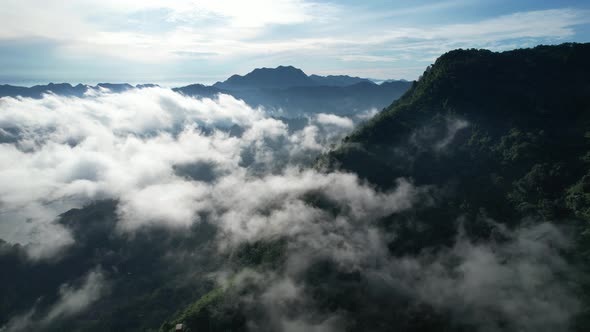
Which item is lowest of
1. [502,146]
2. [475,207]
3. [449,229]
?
[449,229]

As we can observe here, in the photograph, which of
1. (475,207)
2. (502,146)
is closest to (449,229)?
(475,207)

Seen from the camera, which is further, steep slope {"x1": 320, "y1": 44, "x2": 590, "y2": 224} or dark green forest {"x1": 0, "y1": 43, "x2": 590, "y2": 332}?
steep slope {"x1": 320, "y1": 44, "x2": 590, "y2": 224}

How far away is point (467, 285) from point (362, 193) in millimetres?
60053

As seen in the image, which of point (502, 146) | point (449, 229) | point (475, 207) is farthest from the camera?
point (502, 146)

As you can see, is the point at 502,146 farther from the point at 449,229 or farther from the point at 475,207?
the point at 449,229

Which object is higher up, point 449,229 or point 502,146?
point 502,146

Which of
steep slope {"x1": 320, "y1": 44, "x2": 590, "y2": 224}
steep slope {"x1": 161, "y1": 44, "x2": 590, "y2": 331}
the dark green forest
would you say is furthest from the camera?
steep slope {"x1": 320, "y1": 44, "x2": 590, "y2": 224}

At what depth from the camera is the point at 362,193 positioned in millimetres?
166125

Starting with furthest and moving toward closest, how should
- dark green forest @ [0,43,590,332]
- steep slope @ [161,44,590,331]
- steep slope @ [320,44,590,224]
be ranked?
steep slope @ [320,44,590,224]
dark green forest @ [0,43,590,332]
steep slope @ [161,44,590,331]

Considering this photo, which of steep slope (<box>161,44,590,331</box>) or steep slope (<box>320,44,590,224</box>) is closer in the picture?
steep slope (<box>161,44,590,331</box>)

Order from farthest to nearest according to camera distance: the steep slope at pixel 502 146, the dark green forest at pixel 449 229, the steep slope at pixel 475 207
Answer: the steep slope at pixel 502 146, the dark green forest at pixel 449 229, the steep slope at pixel 475 207

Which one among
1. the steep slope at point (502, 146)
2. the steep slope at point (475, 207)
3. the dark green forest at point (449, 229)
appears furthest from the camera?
the steep slope at point (502, 146)

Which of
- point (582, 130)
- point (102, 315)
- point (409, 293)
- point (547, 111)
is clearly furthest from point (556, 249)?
point (102, 315)

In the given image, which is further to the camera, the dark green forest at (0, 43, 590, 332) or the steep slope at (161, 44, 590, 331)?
the dark green forest at (0, 43, 590, 332)
